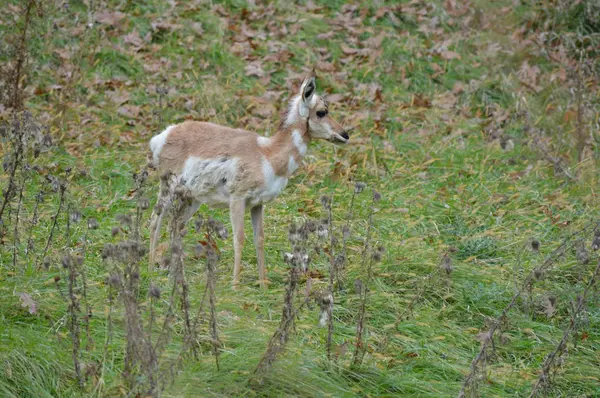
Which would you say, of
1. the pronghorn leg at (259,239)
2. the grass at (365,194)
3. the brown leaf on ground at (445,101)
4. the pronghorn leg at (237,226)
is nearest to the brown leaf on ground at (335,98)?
the grass at (365,194)

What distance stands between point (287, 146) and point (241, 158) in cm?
35

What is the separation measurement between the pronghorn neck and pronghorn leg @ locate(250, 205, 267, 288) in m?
0.34

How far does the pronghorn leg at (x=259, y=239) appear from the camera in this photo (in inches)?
246

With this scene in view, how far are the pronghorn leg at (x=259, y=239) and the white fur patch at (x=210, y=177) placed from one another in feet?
0.74

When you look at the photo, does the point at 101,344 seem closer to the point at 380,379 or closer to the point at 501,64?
the point at 380,379

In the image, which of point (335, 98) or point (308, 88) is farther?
point (335, 98)

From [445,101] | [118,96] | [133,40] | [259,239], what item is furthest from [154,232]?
[445,101]

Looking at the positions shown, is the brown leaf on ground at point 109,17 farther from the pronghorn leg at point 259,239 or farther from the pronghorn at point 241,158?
the pronghorn leg at point 259,239

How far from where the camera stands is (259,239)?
249 inches

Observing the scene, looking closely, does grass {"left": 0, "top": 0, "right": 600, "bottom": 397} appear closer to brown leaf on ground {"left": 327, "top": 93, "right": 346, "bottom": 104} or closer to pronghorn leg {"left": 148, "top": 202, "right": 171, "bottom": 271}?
brown leaf on ground {"left": 327, "top": 93, "right": 346, "bottom": 104}

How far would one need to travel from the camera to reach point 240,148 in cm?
638

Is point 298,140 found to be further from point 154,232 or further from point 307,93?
point 154,232

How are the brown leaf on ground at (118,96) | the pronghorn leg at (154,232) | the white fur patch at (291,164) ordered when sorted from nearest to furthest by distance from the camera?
the white fur patch at (291,164) → the pronghorn leg at (154,232) → the brown leaf on ground at (118,96)

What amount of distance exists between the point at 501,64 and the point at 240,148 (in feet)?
18.9
